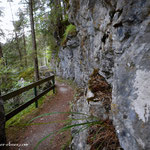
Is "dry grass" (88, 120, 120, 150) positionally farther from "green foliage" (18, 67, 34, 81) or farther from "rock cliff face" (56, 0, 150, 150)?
"green foliage" (18, 67, 34, 81)

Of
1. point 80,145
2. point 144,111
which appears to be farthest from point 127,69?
point 80,145

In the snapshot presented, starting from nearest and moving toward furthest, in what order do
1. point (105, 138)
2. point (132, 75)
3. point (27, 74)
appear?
point (132, 75), point (105, 138), point (27, 74)

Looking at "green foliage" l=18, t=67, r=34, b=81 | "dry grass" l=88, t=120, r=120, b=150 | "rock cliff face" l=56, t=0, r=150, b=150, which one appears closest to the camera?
"rock cliff face" l=56, t=0, r=150, b=150

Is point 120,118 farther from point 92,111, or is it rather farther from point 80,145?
point 80,145

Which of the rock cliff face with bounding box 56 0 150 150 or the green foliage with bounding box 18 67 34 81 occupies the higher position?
the rock cliff face with bounding box 56 0 150 150

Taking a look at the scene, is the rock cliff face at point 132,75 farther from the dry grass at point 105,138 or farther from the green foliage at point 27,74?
the green foliage at point 27,74

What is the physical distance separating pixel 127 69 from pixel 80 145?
A: 1935mm

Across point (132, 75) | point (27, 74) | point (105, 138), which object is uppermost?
point (132, 75)

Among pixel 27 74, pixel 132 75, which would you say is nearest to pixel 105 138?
pixel 132 75

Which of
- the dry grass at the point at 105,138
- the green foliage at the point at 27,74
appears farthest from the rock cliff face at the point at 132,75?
the green foliage at the point at 27,74

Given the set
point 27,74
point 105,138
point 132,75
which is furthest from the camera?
point 27,74

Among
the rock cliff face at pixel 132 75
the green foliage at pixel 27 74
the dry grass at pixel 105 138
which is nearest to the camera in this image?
the rock cliff face at pixel 132 75

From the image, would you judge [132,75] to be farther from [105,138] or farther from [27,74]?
[27,74]

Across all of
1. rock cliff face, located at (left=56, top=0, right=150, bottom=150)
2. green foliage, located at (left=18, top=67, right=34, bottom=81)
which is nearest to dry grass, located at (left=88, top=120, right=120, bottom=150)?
rock cliff face, located at (left=56, top=0, right=150, bottom=150)
